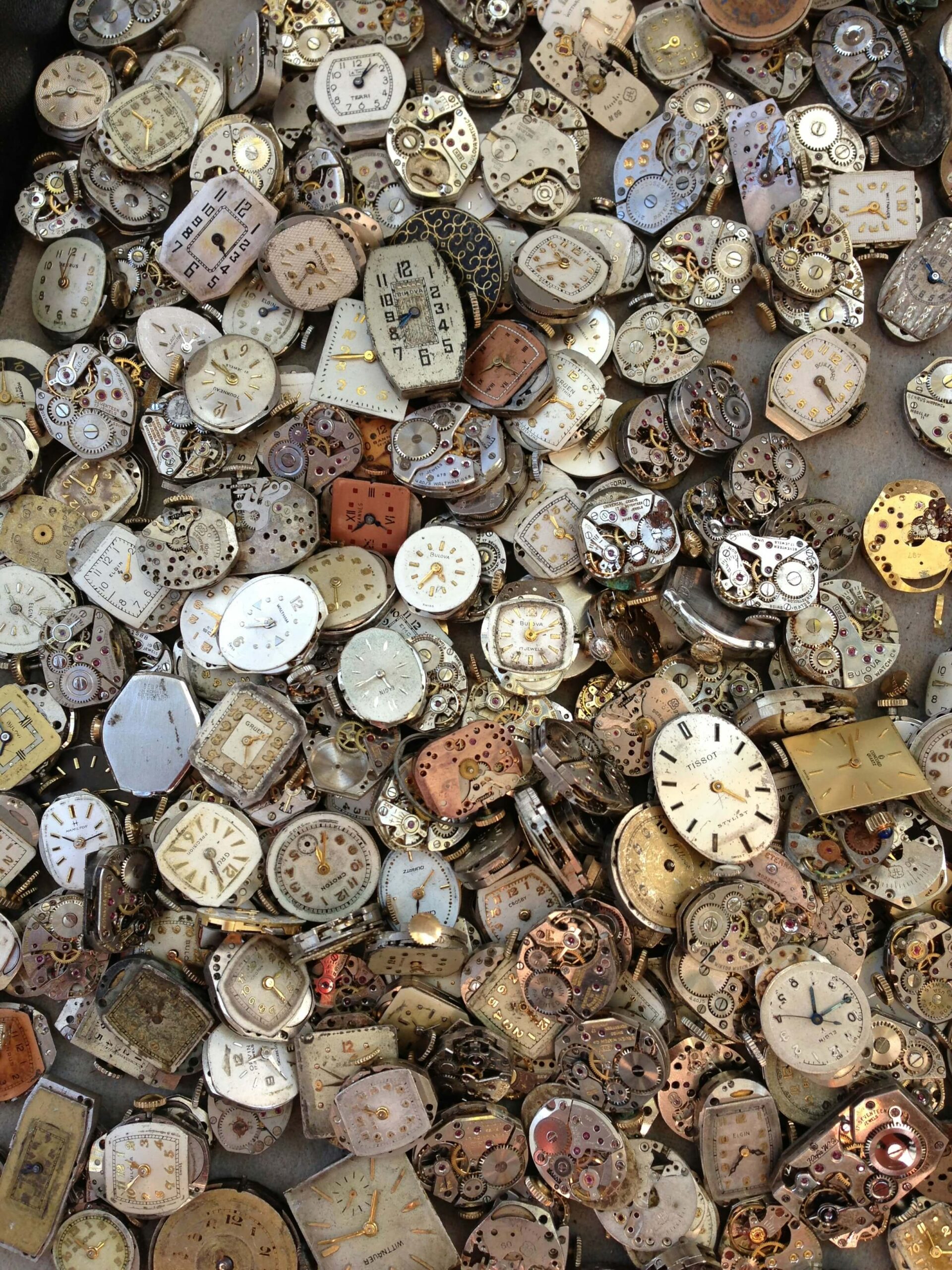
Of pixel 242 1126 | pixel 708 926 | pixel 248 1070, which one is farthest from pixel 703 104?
pixel 242 1126

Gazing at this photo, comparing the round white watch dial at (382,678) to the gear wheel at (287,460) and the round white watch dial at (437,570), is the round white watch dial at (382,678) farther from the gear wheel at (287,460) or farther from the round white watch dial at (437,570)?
the gear wheel at (287,460)

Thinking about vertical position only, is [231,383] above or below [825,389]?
below

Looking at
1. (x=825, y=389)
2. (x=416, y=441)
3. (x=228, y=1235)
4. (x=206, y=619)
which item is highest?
(x=825, y=389)

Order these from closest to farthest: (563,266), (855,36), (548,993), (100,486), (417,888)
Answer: (548,993)
(417,888)
(563,266)
(100,486)
(855,36)

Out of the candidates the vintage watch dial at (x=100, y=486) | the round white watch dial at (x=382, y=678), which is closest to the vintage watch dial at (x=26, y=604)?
the vintage watch dial at (x=100, y=486)

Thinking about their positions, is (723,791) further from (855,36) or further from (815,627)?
(855,36)

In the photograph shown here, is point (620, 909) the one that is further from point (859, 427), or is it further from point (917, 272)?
point (917, 272)

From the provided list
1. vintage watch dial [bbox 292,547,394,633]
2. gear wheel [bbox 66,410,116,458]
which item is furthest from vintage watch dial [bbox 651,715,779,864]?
gear wheel [bbox 66,410,116,458]
